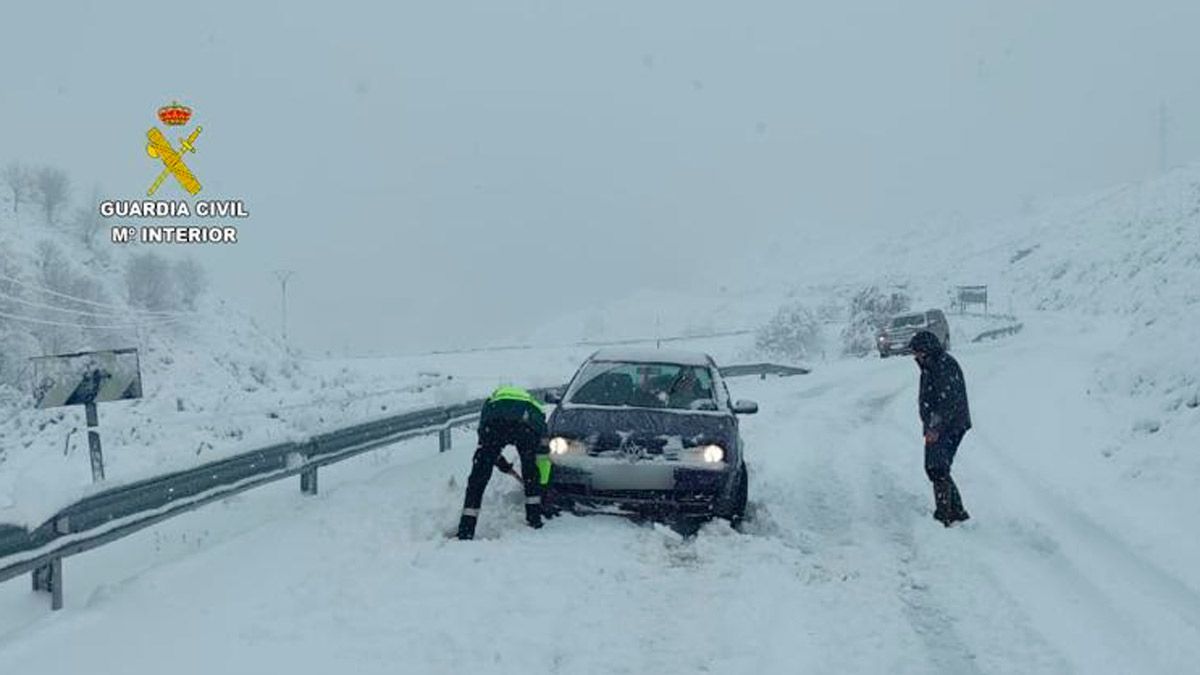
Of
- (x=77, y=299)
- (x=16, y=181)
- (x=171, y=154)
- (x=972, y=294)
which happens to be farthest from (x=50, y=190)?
(x=972, y=294)

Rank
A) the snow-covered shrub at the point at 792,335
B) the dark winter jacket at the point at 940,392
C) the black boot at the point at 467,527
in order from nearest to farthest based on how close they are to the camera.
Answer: the black boot at the point at 467,527, the dark winter jacket at the point at 940,392, the snow-covered shrub at the point at 792,335

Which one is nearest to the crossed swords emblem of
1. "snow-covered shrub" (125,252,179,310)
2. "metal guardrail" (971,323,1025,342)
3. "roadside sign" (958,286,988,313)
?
"snow-covered shrub" (125,252,179,310)

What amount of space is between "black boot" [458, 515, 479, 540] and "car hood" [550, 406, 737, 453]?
3.79 feet

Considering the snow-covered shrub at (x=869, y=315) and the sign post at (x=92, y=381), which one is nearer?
the sign post at (x=92, y=381)

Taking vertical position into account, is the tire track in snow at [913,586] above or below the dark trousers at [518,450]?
below

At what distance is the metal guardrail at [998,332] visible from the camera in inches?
1695

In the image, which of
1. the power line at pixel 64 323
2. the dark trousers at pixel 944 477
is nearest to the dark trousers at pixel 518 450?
the dark trousers at pixel 944 477

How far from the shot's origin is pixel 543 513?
344 inches

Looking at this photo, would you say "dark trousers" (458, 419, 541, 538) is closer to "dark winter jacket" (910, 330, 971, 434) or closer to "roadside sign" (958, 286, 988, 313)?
"dark winter jacket" (910, 330, 971, 434)

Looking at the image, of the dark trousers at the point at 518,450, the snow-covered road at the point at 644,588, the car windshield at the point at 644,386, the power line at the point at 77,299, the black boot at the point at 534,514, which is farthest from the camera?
the power line at the point at 77,299

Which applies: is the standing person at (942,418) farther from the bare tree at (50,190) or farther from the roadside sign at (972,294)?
the roadside sign at (972,294)

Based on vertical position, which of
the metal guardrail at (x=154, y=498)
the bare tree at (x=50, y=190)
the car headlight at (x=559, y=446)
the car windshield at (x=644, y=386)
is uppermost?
the bare tree at (x=50, y=190)

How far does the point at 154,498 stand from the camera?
7125 millimetres

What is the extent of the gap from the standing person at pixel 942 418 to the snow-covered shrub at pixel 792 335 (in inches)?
1706
